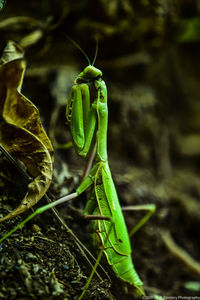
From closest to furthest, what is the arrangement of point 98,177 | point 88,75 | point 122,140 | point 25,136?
1. point 25,136
2. point 88,75
3. point 98,177
4. point 122,140

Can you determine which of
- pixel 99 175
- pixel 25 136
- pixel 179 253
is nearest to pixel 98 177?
pixel 99 175

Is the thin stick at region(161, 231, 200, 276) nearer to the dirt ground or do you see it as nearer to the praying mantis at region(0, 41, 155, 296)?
the dirt ground

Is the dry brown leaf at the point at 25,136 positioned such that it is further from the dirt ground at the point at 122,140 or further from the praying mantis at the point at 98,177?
the praying mantis at the point at 98,177

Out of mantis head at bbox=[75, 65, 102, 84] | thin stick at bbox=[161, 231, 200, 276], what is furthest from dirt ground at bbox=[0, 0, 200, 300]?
mantis head at bbox=[75, 65, 102, 84]

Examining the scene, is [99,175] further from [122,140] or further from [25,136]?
[122,140]

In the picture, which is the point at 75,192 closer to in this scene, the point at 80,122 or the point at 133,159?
the point at 80,122

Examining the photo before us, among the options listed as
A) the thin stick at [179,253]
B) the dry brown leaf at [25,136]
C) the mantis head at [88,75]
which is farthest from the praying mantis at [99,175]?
the thin stick at [179,253]
